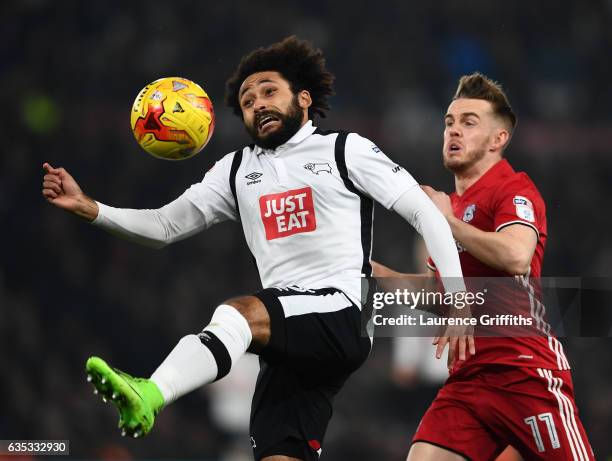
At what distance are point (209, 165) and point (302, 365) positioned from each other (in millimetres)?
7838

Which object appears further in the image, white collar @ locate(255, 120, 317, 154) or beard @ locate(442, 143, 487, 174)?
beard @ locate(442, 143, 487, 174)

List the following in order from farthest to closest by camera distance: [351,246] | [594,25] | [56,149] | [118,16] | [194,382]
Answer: [594,25] → [118,16] → [56,149] → [351,246] → [194,382]

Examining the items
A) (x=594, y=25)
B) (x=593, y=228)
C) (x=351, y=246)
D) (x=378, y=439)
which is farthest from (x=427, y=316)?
(x=594, y=25)

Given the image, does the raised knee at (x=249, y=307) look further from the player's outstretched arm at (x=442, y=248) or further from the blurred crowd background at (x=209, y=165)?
the blurred crowd background at (x=209, y=165)

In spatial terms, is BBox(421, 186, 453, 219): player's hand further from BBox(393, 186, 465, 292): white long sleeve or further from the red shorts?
the red shorts

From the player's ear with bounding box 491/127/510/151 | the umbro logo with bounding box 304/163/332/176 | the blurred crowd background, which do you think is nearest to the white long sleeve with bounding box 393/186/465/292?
the umbro logo with bounding box 304/163/332/176

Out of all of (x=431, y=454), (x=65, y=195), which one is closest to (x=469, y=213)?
(x=431, y=454)

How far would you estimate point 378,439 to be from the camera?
33.9 ft

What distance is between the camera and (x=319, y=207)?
4680 millimetres

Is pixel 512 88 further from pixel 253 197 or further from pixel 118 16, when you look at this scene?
pixel 253 197

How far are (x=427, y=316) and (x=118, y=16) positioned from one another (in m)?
9.22

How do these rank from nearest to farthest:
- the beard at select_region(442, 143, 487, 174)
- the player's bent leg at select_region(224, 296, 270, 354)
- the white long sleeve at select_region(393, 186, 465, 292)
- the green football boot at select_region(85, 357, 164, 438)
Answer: the green football boot at select_region(85, 357, 164, 438) < the player's bent leg at select_region(224, 296, 270, 354) < the white long sleeve at select_region(393, 186, 465, 292) < the beard at select_region(442, 143, 487, 174)

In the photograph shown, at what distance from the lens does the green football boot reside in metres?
3.73

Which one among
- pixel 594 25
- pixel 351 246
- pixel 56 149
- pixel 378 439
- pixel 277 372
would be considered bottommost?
pixel 378 439
